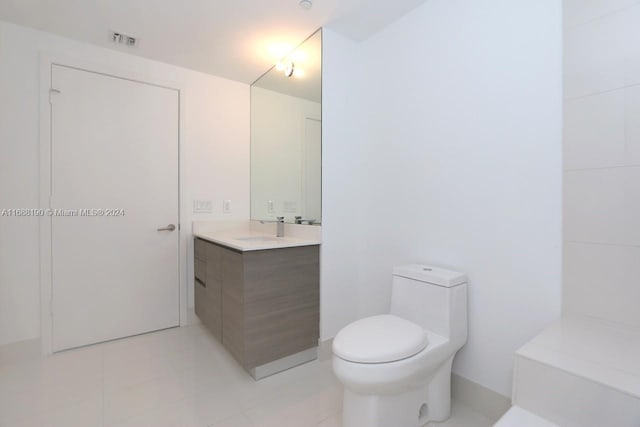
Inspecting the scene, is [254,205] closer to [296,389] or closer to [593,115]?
[296,389]

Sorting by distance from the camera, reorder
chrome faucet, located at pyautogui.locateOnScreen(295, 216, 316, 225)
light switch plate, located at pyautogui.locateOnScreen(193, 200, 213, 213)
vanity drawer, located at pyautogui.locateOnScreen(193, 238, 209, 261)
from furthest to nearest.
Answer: light switch plate, located at pyautogui.locateOnScreen(193, 200, 213, 213) → vanity drawer, located at pyautogui.locateOnScreen(193, 238, 209, 261) → chrome faucet, located at pyautogui.locateOnScreen(295, 216, 316, 225)

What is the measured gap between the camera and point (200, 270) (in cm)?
245

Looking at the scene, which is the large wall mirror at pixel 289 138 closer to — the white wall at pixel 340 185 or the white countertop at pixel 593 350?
the white wall at pixel 340 185

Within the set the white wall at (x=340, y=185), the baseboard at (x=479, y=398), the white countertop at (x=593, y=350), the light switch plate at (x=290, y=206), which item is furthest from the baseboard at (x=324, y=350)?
the white countertop at (x=593, y=350)

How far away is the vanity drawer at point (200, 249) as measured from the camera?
2.32 meters

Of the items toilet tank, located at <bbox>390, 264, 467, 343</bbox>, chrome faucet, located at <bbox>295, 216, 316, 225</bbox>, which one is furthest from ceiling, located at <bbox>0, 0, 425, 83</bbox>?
toilet tank, located at <bbox>390, 264, 467, 343</bbox>

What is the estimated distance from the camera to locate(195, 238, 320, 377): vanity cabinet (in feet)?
5.63

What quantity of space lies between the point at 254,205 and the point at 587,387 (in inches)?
101

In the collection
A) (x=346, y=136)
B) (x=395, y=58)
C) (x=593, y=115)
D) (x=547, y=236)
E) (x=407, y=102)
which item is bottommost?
(x=547, y=236)

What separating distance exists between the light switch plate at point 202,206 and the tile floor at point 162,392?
3.71 ft

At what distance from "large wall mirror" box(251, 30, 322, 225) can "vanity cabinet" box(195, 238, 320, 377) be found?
0.39 meters

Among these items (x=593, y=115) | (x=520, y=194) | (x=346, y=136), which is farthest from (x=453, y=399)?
(x=346, y=136)

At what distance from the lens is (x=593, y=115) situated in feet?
3.90

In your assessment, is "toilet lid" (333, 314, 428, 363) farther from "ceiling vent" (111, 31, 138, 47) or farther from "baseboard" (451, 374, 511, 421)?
"ceiling vent" (111, 31, 138, 47)
